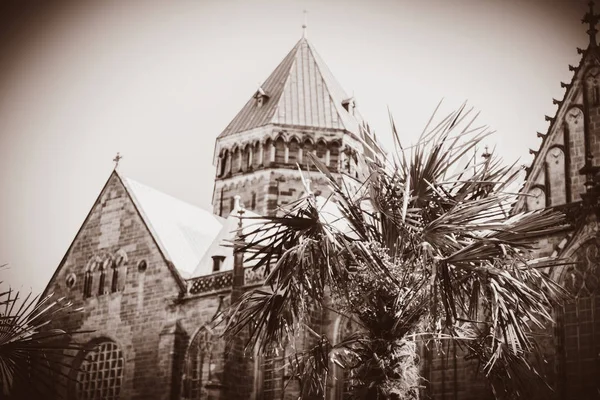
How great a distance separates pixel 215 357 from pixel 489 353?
58.1 ft

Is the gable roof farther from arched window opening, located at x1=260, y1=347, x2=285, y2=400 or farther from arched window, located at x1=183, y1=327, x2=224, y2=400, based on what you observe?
arched window, located at x1=183, y1=327, x2=224, y2=400

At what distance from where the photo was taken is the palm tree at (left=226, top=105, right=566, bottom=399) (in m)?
14.2

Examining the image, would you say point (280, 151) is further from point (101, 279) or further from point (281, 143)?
point (101, 279)

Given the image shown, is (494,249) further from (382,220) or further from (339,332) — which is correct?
(339,332)

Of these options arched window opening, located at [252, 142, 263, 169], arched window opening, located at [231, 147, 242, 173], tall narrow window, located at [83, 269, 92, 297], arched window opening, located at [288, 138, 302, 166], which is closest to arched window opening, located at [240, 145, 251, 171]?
arched window opening, located at [231, 147, 242, 173]

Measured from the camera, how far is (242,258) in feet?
108

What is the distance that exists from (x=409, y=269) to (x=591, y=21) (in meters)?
15.9

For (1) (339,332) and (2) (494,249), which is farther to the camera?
(1) (339,332)

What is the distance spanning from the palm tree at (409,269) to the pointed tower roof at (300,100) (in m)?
28.0

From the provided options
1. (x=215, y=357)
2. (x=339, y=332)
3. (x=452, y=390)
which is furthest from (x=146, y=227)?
(x=452, y=390)

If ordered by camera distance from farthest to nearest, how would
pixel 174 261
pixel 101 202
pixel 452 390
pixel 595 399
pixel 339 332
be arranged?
pixel 101 202
pixel 174 261
pixel 339 332
pixel 452 390
pixel 595 399

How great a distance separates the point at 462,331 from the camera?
16.2 metres

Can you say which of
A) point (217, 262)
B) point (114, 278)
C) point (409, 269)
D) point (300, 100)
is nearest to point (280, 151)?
point (300, 100)

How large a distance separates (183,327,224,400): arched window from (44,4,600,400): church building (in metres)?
0.05
